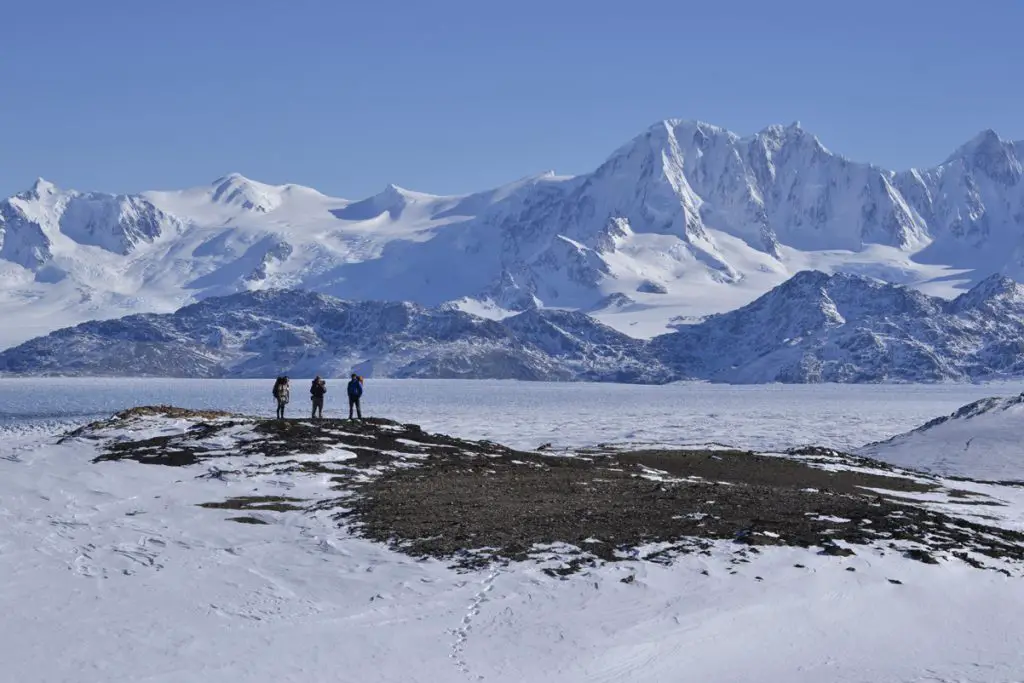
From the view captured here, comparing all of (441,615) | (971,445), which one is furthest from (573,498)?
(971,445)

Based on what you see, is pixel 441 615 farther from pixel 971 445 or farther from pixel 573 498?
pixel 971 445

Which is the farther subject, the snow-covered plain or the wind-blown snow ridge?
the wind-blown snow ridge

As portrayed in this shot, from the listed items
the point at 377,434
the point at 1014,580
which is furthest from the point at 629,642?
the point at 377,434

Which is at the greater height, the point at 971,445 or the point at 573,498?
the point at 971,445

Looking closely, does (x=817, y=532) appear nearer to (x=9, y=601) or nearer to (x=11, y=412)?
(x=9, y=601)

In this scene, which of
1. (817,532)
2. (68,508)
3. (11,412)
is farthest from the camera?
(11,412)

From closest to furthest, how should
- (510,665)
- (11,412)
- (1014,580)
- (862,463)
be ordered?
1. (510,665)
2. (1014,580)
3. (862,463)
4. (11,412)

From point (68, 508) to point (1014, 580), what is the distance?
74.5 feet

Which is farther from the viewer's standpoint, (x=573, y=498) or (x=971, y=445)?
(x=971, y=445)

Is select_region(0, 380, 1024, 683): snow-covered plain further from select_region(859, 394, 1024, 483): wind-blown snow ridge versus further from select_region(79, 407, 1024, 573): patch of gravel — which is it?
select_region(859, 394, 1024, 483): wind-blown snow ridge

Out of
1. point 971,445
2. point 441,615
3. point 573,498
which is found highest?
point 971,445

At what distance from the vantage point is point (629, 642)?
2036 centimetres

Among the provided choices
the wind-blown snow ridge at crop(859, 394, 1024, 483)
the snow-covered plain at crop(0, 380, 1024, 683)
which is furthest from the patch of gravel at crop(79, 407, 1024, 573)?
the wind-blown snow ridge at crop(859, 394, 1024, 483)

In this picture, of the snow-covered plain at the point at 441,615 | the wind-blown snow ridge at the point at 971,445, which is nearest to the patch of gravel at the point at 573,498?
the snow-covered plain at the point at 441,615
